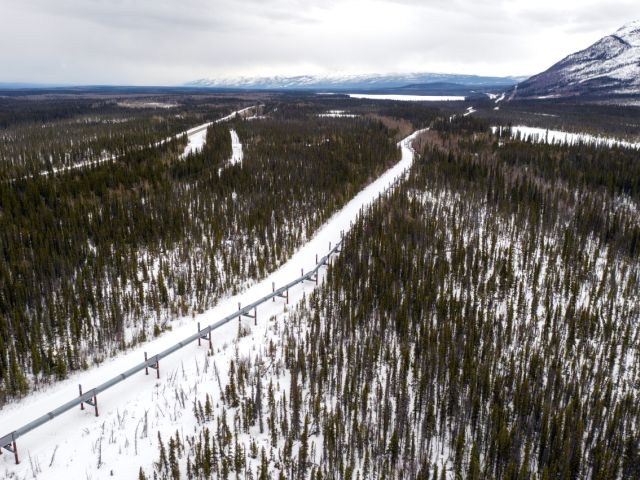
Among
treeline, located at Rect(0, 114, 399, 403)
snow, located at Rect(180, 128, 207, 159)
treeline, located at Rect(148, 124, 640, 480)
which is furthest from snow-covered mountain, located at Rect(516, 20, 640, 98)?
treeline, located at Rect(148, 124, 640, 480)

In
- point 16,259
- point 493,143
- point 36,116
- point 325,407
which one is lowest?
point 325,407

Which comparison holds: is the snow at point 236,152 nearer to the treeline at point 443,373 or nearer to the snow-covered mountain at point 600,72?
the treeline at point 443,373

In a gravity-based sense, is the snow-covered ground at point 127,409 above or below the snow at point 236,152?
below

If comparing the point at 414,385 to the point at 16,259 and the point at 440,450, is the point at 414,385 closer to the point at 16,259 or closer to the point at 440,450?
the point at 440,450

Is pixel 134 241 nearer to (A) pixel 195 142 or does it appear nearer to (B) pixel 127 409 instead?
(B) pixel 127 409

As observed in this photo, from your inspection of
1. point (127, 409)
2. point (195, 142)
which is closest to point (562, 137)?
point (195, 142)

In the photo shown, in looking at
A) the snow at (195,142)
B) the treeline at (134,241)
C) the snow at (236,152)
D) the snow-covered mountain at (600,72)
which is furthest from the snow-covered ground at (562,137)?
the snow-covered mountain at (600,72)

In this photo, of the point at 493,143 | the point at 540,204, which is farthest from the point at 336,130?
the point at 540,204
